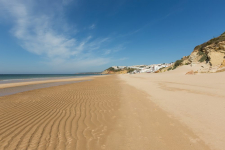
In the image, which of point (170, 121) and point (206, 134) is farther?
point (170, 121)

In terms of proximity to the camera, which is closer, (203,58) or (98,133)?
(98,133)

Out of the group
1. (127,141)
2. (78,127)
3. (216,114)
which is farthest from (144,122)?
(216,114)

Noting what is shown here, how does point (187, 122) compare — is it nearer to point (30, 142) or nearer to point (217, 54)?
point (30, 142)

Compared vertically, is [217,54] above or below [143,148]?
above

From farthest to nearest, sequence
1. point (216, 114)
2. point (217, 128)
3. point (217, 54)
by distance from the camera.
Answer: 1. point (217, 54)
2. point (216, 114)
3. point (217, 128)

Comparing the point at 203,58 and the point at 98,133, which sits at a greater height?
the point at 203,58

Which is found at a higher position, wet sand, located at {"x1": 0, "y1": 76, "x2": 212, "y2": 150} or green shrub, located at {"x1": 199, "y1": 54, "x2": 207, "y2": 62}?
green shrub, located at {"x1": 199, "y1": 54, "x2": 207, "y2": 62}

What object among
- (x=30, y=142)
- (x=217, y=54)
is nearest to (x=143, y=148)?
(x=30, y=142)

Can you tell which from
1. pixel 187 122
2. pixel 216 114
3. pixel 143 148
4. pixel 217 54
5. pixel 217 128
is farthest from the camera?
pixel 217 54

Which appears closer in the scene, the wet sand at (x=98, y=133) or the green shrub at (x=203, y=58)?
the wet sand at (x=98, y=133)

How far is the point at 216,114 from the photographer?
13.3 feet

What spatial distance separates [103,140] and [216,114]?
14.5 ft

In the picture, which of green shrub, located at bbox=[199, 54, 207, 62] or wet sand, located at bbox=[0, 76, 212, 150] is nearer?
wet sand, located at bbox=[0, 76, 212, 150]

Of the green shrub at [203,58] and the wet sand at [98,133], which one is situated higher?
the green shrub at [203,58]
